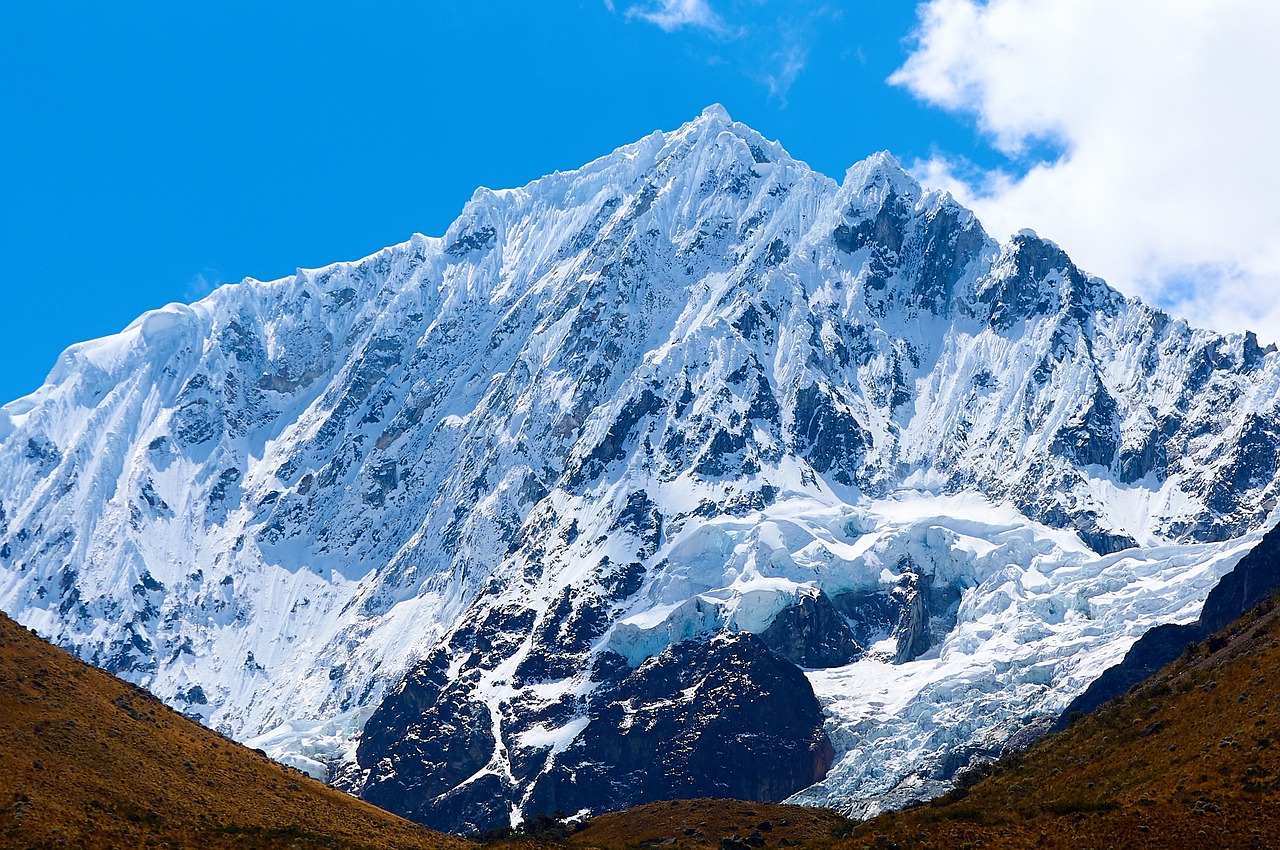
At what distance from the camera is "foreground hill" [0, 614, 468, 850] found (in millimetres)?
80438

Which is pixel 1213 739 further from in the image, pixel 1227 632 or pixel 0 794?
pixel 0 794

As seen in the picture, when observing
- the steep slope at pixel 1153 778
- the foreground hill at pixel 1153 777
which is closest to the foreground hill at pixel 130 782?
the foreground hill at pixel 1153 777

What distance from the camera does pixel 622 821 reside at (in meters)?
140

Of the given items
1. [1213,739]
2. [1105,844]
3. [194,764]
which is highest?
[194,764]

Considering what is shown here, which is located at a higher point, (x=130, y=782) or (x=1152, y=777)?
(x=130, y=782)

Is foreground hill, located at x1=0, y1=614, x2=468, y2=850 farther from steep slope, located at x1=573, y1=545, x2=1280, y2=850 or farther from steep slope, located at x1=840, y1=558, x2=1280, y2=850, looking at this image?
steep slope, located at x1=840, y1=558, x2=1280, y2=850

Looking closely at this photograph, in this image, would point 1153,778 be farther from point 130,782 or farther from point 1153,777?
point 130,782

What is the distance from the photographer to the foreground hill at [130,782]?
8044cm

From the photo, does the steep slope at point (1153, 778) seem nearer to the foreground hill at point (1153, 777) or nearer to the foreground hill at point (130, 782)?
the foreground hill at point (1153, 777)

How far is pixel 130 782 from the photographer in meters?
89.4

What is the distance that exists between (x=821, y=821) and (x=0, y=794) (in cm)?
7430

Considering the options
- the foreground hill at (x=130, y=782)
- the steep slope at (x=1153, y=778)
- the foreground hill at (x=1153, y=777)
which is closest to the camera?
the steep slope at (x=1153, y=778)

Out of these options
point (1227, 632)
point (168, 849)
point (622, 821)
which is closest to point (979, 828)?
point (1227, 632)

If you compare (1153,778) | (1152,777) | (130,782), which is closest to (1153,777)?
(1152,777)
